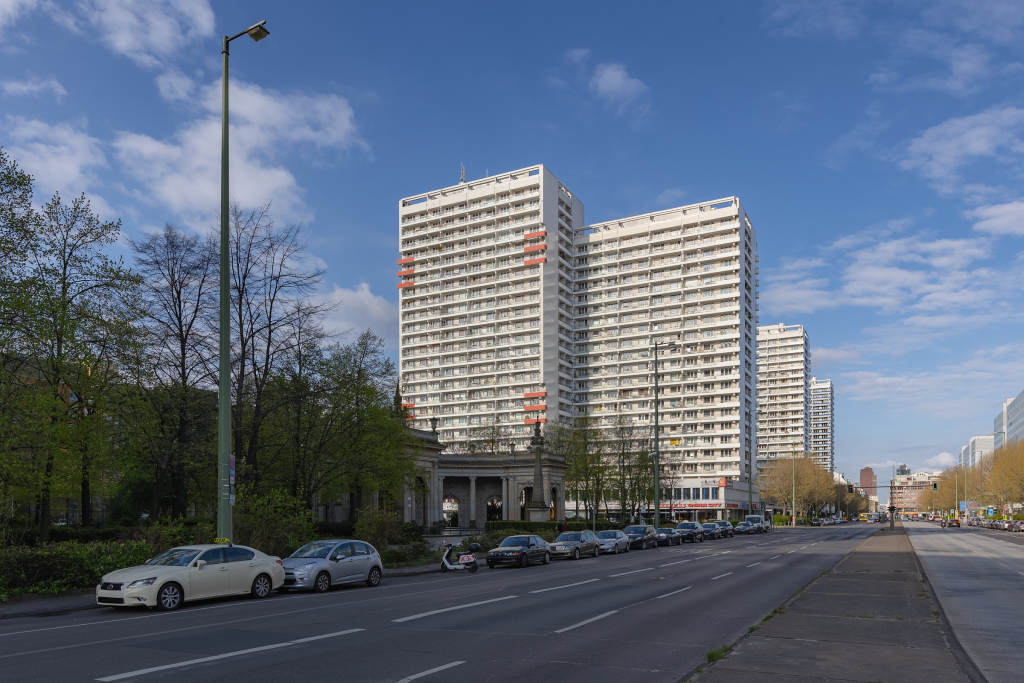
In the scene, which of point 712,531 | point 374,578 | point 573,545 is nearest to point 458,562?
point 374,578

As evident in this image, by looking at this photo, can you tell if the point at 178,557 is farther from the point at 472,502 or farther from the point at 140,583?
the point at 472,502

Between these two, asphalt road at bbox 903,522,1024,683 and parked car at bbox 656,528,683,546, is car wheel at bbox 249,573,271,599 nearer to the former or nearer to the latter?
asphalt road at bbox 903,522,1024,683

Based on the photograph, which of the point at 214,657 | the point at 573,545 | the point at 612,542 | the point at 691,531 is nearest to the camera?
the point at 214,657

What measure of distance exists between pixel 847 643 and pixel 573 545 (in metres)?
24.0

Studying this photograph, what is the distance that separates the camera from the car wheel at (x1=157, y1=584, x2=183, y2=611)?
49.9 feet

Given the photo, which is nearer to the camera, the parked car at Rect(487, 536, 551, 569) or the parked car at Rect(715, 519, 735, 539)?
the parked car at Rect(487, 536, 551, 569)

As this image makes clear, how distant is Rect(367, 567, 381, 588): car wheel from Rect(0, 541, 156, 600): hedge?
6.07 metres

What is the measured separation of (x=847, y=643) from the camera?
1077 cm

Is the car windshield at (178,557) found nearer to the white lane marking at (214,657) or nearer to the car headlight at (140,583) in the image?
the car headlight at (140,583)

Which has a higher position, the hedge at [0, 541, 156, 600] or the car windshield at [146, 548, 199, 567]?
the car windshield at [146, 548, 199, 567]

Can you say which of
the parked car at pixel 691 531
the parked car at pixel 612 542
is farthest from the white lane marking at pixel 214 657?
the parked car at pixel 691 531

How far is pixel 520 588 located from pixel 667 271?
4594 inches

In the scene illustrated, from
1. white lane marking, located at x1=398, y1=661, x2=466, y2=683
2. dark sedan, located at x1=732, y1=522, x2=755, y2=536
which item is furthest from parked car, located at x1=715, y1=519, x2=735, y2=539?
white lane marking, located at x1=398, y1=661, x2=466, y2=683

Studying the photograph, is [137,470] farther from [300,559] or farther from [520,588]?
[520,588]
